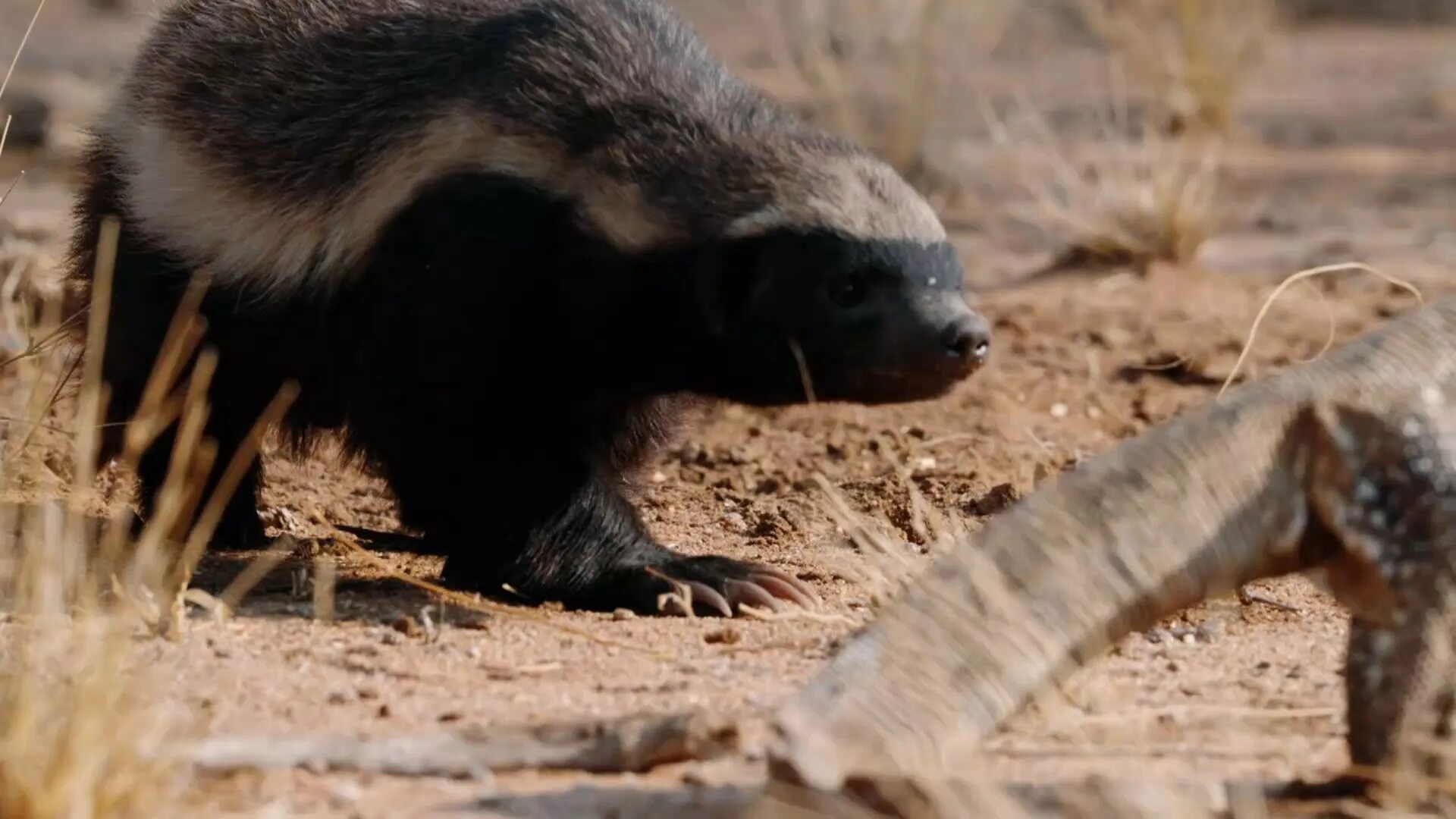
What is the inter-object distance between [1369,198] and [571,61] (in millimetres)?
7421

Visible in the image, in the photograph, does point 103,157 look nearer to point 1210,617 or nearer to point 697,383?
point 697,383

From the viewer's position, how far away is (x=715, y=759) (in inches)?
147

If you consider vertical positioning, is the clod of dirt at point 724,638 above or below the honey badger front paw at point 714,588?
above

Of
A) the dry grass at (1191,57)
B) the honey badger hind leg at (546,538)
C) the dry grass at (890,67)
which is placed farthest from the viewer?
the dry grass at (1191,57)

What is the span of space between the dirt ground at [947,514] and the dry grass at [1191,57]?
0.46 meters

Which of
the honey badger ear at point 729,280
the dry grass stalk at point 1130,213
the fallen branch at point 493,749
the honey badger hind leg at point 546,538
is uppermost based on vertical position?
the honey badger ear at point 729,280

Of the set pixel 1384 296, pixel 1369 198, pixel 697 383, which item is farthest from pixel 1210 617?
pixel 1369 198

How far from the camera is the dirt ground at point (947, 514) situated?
3.86 meters

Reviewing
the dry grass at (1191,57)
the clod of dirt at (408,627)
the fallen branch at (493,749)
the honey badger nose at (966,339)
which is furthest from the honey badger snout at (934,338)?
the dry grass at (1191,57)

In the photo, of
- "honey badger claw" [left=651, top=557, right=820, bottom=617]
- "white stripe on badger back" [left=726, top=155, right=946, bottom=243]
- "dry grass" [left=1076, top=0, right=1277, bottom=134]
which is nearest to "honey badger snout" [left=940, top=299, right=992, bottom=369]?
"white stripe on badger back" [left=726, top=155, right=946, bottom=243]

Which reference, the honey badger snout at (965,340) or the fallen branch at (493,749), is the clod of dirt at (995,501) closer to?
the honey badger snout at (965,340)

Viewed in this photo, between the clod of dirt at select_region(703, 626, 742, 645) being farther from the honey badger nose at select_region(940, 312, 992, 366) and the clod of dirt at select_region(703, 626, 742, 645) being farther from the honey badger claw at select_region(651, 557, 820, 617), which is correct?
the honey badger nose at select_region(940, 312, 992, 366)

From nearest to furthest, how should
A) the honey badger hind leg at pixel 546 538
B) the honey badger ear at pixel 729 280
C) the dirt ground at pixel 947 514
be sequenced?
the dirt ground at pixel 947 514 → the honey badger ear at pixel 729 280 → the honey badger hind leg at pixel 546 538

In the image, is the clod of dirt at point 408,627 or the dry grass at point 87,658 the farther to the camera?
the clod of dirt at point 408,627
